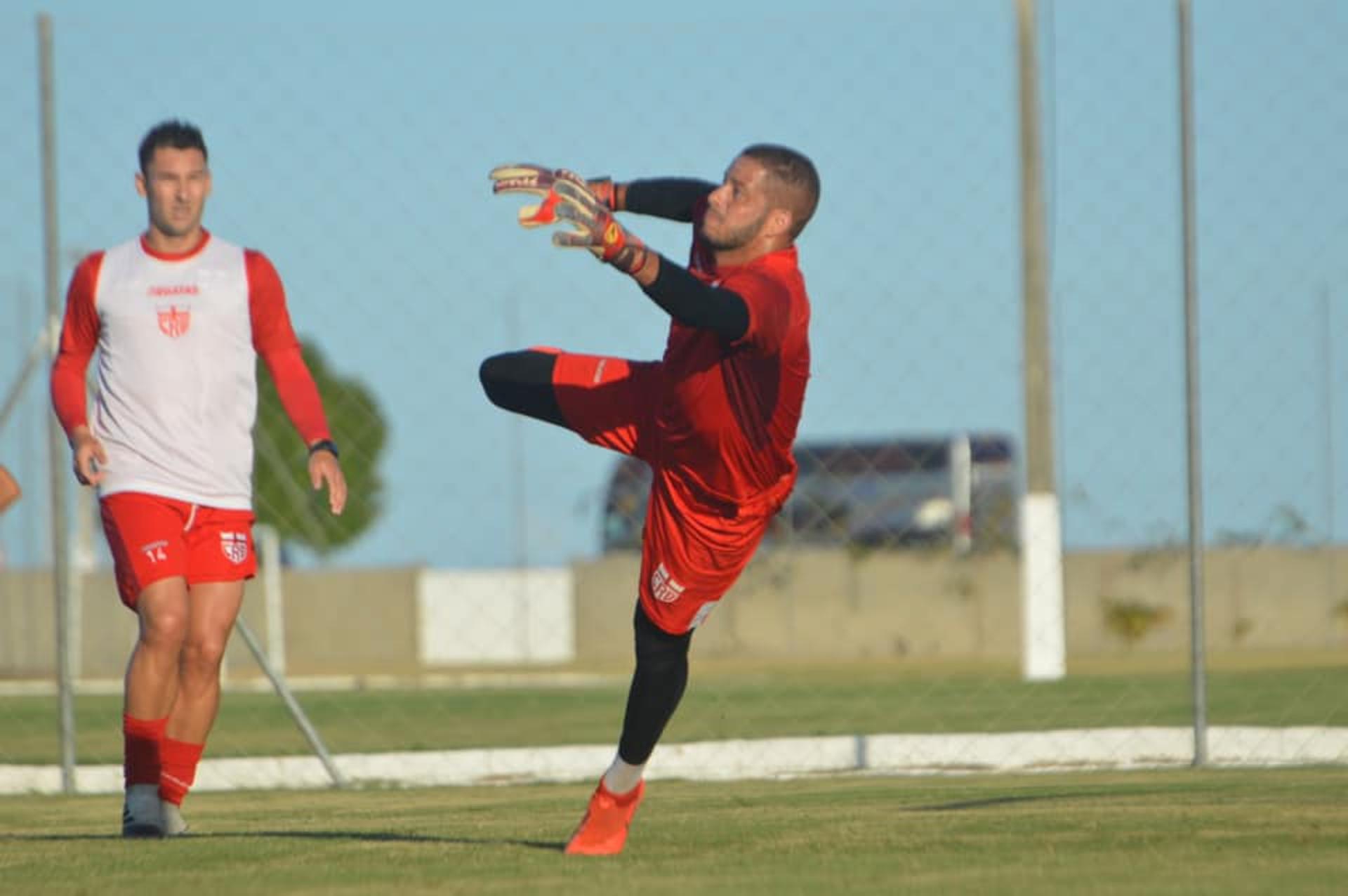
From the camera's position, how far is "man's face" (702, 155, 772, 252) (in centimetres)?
646

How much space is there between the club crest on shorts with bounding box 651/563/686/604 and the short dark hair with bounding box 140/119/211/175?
2.19 metres

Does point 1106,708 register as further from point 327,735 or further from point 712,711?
point 327,735

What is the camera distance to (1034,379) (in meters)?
18.0

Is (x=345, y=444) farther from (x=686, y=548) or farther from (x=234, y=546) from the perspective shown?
(x=686, y=548)

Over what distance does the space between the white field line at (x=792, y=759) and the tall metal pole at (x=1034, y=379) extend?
439 cm

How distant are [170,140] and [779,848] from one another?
10.2ft

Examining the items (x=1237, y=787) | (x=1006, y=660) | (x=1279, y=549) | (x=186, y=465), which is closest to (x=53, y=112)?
(x=186, y=465)

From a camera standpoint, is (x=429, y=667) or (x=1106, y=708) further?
(x=429, y=667)

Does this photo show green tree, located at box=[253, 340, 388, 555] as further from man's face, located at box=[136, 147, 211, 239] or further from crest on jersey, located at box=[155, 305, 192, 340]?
man's face, located at box=[136, 147, 211, 239]

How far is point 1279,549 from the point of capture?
17047 mm

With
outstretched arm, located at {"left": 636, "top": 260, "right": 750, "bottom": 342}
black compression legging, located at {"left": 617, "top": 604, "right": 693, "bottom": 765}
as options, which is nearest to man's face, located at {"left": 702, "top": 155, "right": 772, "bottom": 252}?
outstretched arm, located at {"left": 636, "top": 260, "right": 750, "bottom": 342}

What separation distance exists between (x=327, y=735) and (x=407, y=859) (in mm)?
8600

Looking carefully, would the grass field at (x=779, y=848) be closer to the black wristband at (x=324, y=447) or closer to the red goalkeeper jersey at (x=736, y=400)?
the red goalkeeper jersey at (x=736, y=400)

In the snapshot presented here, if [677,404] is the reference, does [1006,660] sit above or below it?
below
